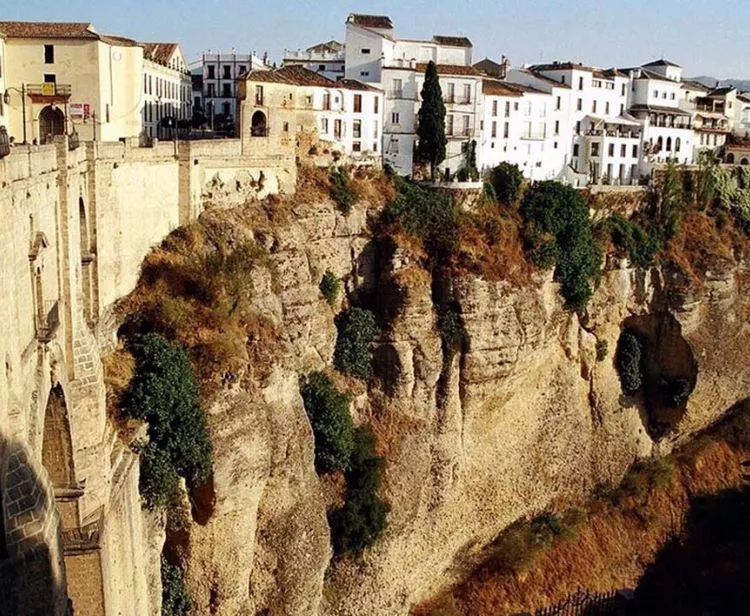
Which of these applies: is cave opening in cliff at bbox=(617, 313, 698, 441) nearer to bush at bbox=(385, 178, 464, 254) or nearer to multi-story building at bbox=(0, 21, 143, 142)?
bush at bbox=(385, 178, 464, 254)

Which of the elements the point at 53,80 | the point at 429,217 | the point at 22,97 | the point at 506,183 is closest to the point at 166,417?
the point at 22,97

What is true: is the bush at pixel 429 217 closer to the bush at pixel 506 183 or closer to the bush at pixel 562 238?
the bush at pixel 506 183

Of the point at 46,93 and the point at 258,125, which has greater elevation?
the point at 46,93

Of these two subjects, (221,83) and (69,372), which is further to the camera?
(221,83)

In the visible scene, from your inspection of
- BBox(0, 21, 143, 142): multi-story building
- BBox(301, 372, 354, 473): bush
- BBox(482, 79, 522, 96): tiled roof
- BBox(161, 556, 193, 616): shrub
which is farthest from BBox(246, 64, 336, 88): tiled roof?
BBox(161, 556, 193, 616): shrub

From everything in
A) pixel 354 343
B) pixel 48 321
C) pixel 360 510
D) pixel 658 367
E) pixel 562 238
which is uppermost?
pixel 48 321

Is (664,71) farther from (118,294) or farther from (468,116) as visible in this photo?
(118,294)

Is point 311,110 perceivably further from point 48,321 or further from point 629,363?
point 48,321
